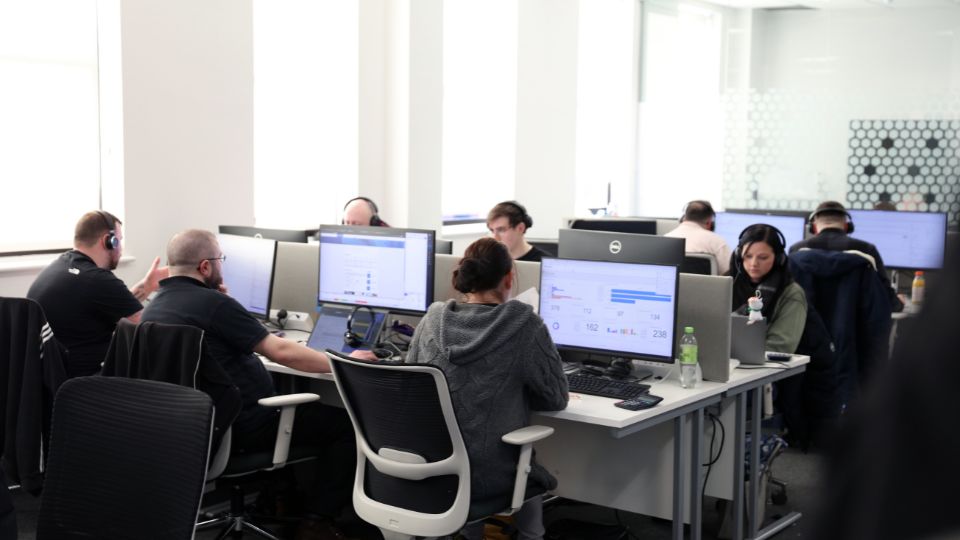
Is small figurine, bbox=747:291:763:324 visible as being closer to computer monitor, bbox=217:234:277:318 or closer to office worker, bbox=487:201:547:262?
office worker, bbox=487:201:547:262

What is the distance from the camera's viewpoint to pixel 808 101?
10.0m

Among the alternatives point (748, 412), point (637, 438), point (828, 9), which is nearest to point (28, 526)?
point (637, 438)

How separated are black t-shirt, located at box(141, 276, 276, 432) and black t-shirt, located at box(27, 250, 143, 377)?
530 mm

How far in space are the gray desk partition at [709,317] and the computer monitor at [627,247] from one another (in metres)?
0.34

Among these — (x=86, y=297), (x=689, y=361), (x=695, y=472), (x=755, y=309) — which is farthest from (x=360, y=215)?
(x=695, y=472)

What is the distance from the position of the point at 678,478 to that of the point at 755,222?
3.27 m

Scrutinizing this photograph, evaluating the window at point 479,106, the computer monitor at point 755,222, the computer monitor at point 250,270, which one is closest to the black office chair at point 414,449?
the computer monitor at point 250,270

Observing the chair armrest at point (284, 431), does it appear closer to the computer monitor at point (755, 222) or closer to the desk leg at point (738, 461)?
the desk leg at point (738, 461)

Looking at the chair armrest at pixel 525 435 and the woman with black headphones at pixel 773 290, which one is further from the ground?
the woman with black headphones at pixel 773 290

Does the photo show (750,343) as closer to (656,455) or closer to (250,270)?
(656,455)

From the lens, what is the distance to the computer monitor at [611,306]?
3404mm

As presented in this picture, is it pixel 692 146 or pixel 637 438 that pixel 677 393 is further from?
pixel 692 146

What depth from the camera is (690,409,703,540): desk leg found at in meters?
3.39

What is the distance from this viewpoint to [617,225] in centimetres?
588
